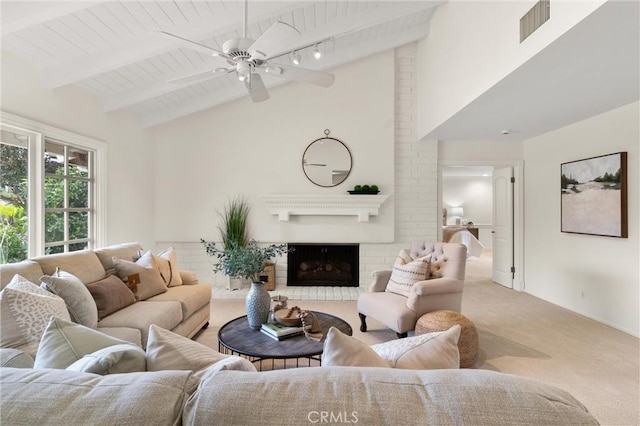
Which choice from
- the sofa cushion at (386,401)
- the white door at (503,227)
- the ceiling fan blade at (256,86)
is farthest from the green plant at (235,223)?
the sofa cushion at (386,401)

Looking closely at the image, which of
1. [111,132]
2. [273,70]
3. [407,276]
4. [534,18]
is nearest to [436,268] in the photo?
[407,276]

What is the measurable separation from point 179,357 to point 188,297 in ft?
7.12

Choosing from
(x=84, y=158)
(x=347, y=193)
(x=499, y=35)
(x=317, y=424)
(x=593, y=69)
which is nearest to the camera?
(x=317, y=424)

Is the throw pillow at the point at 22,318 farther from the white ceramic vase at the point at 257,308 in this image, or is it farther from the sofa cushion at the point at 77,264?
the white ceramic vase at the point at 257,308

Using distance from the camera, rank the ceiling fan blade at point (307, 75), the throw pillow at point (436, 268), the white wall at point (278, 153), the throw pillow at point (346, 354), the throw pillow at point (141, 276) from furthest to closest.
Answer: the white wall at point (278, 153), the throw pillow at point (436, 268), the throw pillow at point (141, 276), the ceiling fan blade at point (307, 75), the throw pillow at point (346, 354)

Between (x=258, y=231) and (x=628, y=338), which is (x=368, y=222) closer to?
(x=258, y=231)

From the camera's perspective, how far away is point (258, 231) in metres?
5.00

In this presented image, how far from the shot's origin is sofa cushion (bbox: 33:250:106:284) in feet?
7.57

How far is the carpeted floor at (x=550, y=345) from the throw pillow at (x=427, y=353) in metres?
1.74

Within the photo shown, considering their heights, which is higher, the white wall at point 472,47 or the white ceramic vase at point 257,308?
A: the white wall at point 472,47

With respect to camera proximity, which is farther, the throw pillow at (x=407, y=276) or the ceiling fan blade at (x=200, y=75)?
the throw pillow at (x=407, y=276)

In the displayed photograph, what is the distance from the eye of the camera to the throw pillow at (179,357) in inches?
35.3

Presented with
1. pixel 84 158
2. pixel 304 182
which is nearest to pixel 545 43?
pixel 304 182

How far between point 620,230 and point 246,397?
4243mm
